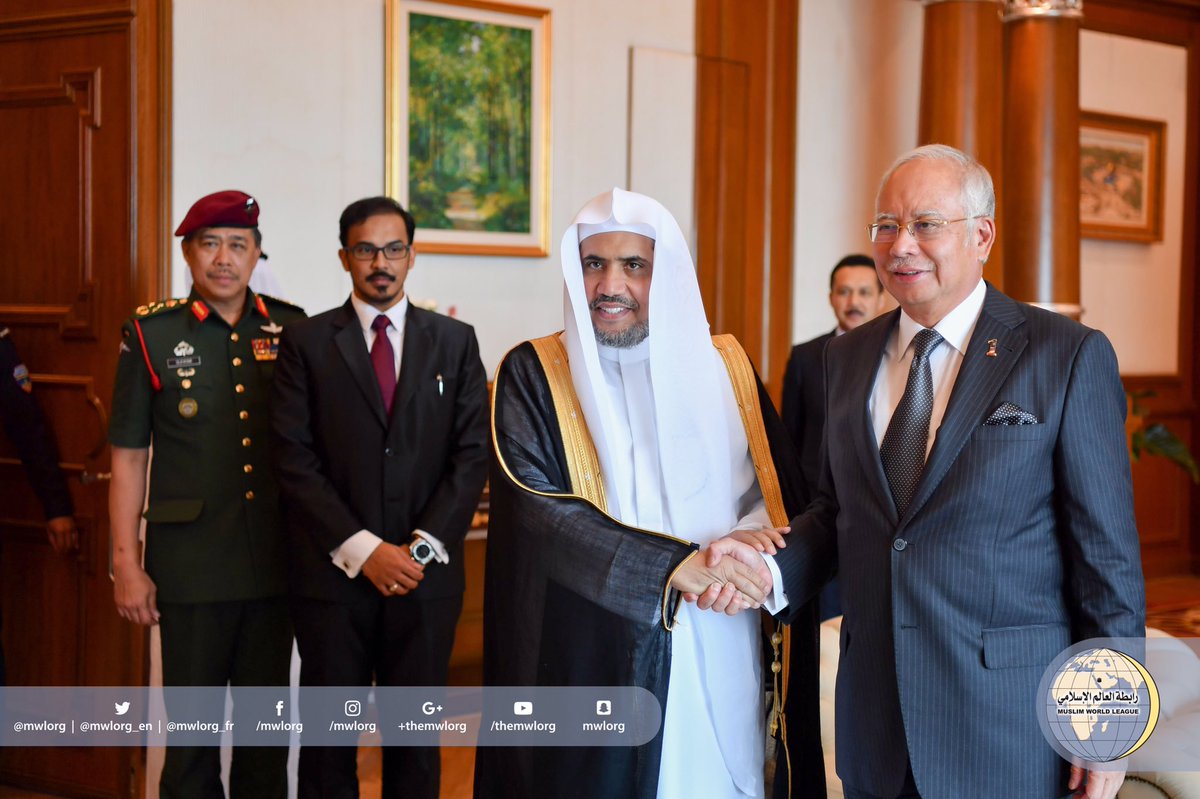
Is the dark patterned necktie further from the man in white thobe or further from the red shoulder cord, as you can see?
the red shoulder cord

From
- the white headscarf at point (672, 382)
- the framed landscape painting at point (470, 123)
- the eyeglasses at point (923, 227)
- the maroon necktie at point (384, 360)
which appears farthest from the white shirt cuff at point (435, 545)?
the framed landscape painting at point (470, 123)

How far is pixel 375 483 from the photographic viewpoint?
10.3 feet

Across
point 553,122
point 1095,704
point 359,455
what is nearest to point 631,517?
point 1095,704

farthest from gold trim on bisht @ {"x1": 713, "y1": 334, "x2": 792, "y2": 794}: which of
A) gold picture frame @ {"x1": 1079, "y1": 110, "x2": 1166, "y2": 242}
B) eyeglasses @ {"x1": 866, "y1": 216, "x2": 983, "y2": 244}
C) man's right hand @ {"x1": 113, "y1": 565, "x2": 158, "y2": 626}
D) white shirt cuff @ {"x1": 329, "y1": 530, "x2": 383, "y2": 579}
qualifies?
gold picture frame @ {"x1": 1079, "y1": 110, "x2": 1166, "y2": 242}

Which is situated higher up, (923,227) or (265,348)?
(923,227)

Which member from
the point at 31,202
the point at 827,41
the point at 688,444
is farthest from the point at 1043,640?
the point at 827,41

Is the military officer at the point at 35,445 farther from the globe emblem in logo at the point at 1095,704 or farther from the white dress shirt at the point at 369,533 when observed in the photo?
the globe emblem in logo at the point at 1095,704

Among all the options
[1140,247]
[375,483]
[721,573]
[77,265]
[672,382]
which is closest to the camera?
[721,573]

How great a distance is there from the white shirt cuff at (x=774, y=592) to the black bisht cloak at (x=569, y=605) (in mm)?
80

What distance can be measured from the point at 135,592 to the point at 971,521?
238cm

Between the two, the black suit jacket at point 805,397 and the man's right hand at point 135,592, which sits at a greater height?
the black suit jacket at point 805,397

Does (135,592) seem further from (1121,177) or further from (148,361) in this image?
(1121,177)

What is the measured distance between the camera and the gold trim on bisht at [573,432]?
7.72 ft

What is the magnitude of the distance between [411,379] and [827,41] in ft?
12.3
